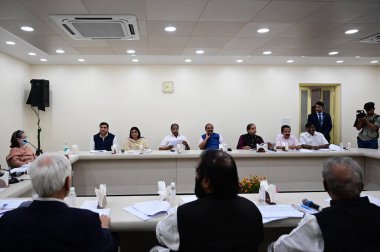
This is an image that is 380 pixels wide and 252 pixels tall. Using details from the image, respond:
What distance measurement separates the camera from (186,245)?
1.22 meters

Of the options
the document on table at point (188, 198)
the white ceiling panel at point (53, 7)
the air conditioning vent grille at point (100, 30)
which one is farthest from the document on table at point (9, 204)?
the air conditioning vent grille at point (100, 30)

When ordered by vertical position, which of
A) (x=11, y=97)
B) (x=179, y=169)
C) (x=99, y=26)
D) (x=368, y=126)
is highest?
(x=99, y=26)

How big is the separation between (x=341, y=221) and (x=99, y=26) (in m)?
3.22

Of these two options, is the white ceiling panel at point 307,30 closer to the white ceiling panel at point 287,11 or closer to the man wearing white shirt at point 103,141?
the white ceiling panel at point 287,11

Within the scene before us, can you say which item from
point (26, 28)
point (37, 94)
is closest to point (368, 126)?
point (26, 28)

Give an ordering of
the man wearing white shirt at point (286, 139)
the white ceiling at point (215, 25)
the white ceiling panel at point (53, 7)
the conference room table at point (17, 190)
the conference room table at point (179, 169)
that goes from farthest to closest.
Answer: the man wearing white shirt at point (286, 139) → the conference room table at point (179, 169) → the white ceiling at point (215, 25) → the white ceiling panel at point (53, 7) → the conference room table at point (17, 190)

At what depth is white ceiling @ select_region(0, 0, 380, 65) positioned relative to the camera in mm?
2848

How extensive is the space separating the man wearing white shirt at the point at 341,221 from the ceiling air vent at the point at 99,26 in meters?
2.64

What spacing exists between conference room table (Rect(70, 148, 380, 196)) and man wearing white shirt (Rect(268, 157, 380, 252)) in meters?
3.18

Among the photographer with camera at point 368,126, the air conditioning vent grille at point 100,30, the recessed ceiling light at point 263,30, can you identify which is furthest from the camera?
the photographer with camera at point 368,126

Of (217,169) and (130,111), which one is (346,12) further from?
(130,111)

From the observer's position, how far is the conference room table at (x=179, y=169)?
14.8ft

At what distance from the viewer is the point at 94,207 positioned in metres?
1.95

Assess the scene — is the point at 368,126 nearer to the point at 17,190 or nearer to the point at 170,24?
the point at 170,24
